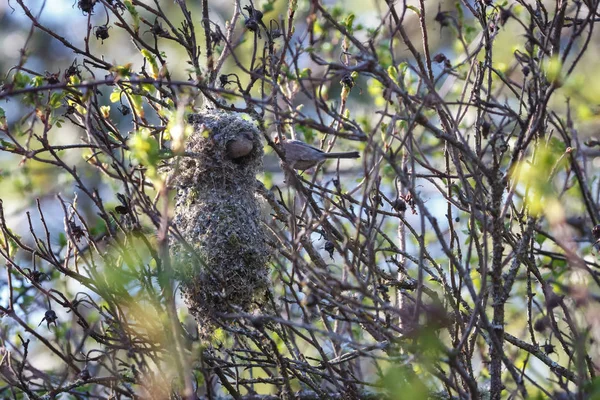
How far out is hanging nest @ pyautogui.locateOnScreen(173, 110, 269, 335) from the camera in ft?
12.0

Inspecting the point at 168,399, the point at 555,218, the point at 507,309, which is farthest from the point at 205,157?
the point at 507,309

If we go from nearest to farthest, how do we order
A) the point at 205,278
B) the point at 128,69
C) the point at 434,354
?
the point at 434,354 < the point at 128,69 < the point at 205,278

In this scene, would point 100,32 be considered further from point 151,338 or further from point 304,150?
point 151,338

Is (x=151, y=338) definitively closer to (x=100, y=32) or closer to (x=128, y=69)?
(x=128, y=69)

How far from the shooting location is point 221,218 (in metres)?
3.78

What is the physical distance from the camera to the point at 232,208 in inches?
151

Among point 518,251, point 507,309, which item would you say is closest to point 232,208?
point 518,251

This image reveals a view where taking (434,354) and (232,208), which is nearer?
(434,354)

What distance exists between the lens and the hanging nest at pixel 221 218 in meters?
3.67

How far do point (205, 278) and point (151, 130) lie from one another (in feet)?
2.94

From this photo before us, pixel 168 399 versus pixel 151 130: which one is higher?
pixel 151 130

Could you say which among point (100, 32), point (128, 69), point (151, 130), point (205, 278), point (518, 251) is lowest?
point (518, 251)

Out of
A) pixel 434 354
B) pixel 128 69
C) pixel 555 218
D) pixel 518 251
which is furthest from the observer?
pixel 128 69

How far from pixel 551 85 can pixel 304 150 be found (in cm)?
172
